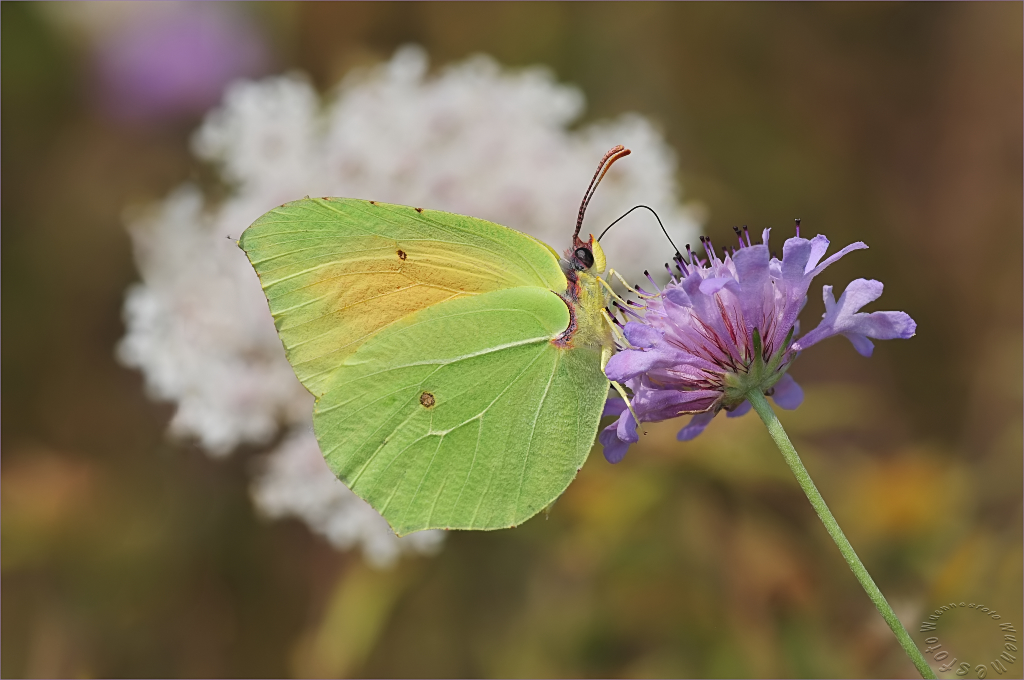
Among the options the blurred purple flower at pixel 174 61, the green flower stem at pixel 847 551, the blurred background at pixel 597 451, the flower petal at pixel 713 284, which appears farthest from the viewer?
the blurred purple flower at pixel 174 61

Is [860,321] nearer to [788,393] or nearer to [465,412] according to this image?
[788,393]

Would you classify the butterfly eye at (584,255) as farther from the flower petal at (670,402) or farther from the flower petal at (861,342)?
the flower petal at (861,342)

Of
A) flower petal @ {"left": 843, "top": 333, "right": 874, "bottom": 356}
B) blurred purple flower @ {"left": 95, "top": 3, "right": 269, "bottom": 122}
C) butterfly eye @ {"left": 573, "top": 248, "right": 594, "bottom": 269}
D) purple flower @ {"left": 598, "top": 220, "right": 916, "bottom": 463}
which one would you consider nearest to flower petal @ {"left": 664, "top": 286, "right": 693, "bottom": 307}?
purple flower @ {"left": 598, "top": 220, "right": 916, "bottom": 463}

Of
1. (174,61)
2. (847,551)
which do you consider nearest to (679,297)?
(847,551)

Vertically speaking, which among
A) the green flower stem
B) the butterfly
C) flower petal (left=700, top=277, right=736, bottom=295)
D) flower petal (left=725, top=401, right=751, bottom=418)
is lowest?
the green flower stem

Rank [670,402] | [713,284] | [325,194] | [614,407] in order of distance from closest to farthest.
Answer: [713,284] < [670,402] < [614,407] < [325,194]

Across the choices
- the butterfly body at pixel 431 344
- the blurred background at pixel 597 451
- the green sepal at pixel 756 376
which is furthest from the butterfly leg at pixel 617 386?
the blurred background at pixel 597 451

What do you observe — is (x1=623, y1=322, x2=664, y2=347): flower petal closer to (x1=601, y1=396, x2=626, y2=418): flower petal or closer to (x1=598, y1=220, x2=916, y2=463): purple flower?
(x1=598, y1=220, x2=916, y2=463): purple flower
